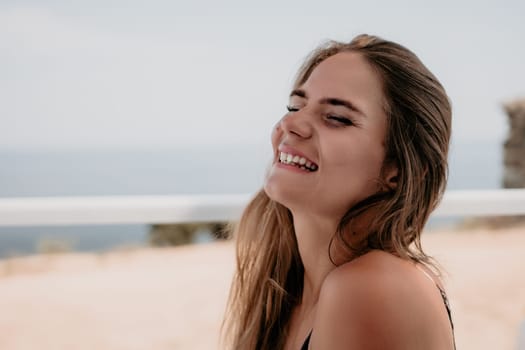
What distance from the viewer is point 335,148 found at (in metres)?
1.15

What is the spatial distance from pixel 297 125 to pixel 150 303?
110 inches

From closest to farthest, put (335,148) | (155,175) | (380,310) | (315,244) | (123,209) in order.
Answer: (380,310), (335,148), (315,244), (123,209), (155,175)

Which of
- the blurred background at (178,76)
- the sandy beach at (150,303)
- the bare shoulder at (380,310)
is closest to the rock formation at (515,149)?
the sandy beach at (150,303)

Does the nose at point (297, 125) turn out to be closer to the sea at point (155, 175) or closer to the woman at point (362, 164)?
the woman at point (362, 164)

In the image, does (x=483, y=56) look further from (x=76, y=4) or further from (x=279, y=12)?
(x=76, y=4)

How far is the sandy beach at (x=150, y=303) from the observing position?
11.3ft

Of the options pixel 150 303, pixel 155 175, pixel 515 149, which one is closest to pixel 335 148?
pixel 150 303

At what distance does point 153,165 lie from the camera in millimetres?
11234

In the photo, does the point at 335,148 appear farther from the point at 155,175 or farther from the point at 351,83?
the point at 155,175

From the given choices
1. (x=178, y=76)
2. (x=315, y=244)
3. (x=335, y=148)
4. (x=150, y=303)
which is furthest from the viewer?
(x=178, y=76)

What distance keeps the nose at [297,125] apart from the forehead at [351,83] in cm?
5

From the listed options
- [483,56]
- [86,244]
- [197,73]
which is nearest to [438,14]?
[483,56]

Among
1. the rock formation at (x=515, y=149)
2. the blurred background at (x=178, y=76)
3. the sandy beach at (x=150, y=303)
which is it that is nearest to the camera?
the sandy beach at (x=150, y=303)

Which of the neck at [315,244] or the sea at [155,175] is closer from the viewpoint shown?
the neck at [315,244]
